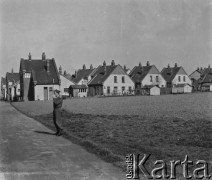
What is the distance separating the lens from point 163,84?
8400 centimetres

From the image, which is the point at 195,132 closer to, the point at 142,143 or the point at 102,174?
the point at 142,143

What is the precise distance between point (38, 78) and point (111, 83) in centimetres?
2029

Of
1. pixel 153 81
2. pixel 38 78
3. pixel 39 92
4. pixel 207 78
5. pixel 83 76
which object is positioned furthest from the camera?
pixel 207 78

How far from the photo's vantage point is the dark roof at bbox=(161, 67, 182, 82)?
87750mm

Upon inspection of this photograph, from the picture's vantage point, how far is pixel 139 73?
8344cm

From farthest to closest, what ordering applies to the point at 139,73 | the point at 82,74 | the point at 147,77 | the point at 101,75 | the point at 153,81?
the point at 82,74
the point at 139,73
the point at 153,81
the point at 147,77
the point at 101,75

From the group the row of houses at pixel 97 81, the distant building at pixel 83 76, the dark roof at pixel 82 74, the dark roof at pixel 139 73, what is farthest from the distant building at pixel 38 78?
the dark roof at pixel 139 73

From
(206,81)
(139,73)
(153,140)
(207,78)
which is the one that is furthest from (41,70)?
(153,140)

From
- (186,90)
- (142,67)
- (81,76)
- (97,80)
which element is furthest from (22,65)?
(186,90)

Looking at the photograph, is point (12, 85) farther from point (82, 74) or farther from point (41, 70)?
point (41, 70)

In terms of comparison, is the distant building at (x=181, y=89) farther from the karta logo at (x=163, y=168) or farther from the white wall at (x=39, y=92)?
the karta logo at (x=163, y=168)

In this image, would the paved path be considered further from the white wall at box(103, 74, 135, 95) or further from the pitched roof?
the pitched roof

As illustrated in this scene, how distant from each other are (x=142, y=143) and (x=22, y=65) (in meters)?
53.8

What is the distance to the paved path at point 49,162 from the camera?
19.0 feet
